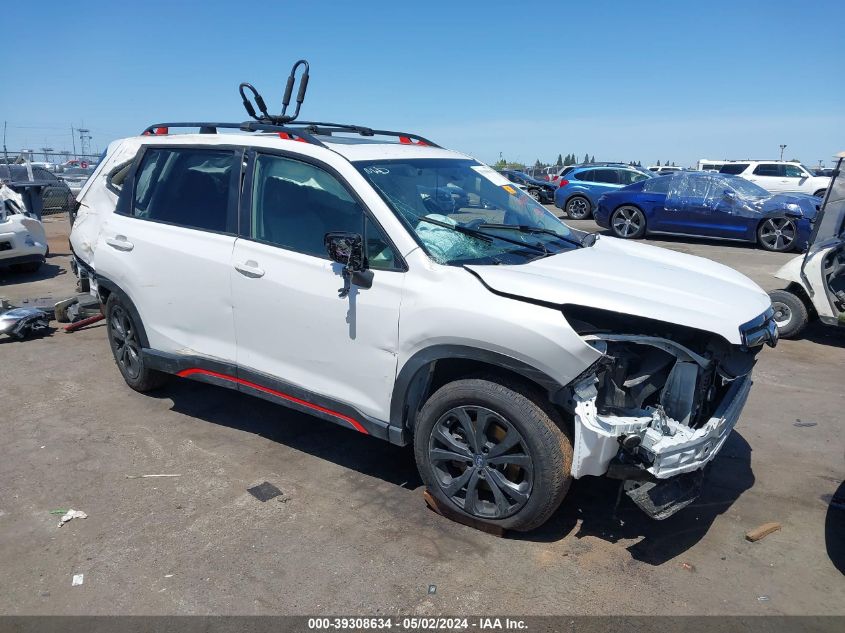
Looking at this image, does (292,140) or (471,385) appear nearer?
(471,385)

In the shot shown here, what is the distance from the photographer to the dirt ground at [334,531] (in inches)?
123

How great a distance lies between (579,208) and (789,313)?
43.8 ft

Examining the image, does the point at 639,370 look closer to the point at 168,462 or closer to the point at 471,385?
the point at 471,385

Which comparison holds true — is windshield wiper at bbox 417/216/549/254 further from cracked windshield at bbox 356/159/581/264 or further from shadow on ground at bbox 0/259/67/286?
shadow on ground at bbox 0/259/67/286

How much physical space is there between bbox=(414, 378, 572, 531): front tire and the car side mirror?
73cm

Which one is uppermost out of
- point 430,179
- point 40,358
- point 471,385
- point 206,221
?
point 430,179

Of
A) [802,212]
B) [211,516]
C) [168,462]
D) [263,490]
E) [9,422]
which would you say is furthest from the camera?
[802,212]

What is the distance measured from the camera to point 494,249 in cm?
380

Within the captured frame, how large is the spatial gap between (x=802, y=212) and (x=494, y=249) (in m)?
12.2

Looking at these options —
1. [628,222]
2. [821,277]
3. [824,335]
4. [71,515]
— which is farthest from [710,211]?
[71,515]

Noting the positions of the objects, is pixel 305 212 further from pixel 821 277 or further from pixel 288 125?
pixel 821 277

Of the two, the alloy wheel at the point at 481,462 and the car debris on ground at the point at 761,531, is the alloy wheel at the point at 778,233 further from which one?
the alloy wheel at the point at 481,462

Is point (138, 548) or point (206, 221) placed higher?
point (206, 221)

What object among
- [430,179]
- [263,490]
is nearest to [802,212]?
[430,179]
